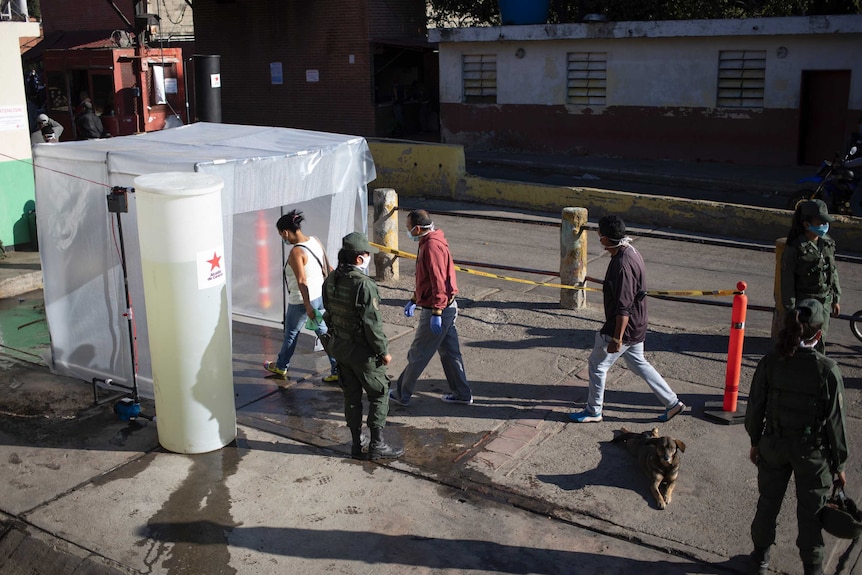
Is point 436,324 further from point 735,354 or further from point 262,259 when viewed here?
point 262,259

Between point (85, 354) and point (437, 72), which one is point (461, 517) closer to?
point (85, 354)

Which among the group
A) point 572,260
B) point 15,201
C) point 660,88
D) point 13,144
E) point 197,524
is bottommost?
point 197,524

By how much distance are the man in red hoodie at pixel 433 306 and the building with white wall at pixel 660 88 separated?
14588 millimetres

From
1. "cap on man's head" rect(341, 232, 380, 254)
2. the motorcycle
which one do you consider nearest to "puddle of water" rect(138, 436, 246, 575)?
"cap on man's head" rect(341, 232, 380, 254)

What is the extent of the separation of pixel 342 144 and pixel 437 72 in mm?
19261

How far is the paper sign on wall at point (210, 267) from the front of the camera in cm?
639

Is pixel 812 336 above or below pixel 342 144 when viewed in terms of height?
below

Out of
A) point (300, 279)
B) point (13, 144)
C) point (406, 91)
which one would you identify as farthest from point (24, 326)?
point (406, 91)

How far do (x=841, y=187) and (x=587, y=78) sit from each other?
919 centimetres

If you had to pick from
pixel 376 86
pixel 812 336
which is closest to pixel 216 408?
pixel 812 336

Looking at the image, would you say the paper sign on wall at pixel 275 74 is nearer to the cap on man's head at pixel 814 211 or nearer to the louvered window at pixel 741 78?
the louvered window at pixel 741 78

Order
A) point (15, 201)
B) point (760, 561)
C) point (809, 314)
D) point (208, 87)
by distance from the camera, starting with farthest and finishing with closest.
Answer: point (208, 87) < point (15, 201) < point (760, 561) < point (809, 314)

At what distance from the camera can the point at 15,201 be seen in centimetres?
1286

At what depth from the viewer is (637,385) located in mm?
7883
